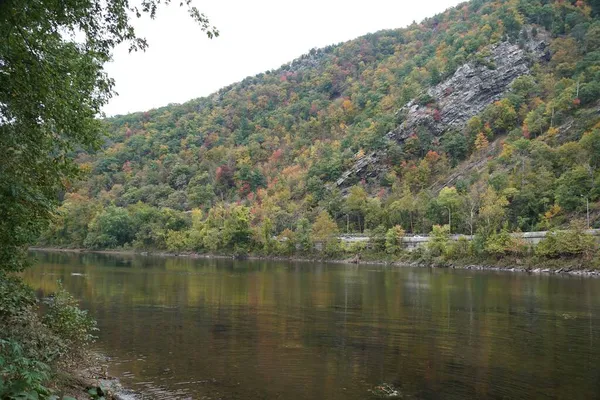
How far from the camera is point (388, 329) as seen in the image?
25.5 m

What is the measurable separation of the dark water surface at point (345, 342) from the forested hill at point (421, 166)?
5131 cm

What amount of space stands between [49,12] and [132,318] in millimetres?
20524

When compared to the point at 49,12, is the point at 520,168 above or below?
above

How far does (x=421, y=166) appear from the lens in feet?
433

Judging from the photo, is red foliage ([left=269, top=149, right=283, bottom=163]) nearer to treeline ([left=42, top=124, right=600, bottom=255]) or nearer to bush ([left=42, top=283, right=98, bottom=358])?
treeline ([left=42, top=124, right=600, bottom=255])

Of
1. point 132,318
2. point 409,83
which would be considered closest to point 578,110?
point 409,83

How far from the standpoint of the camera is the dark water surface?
15922 millimetres

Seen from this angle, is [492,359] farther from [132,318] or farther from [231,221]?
[231,221]

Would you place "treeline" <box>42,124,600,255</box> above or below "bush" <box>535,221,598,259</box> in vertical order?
above

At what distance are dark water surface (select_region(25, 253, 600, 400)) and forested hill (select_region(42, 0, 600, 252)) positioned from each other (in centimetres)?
5131

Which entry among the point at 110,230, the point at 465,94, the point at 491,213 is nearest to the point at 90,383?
the point at 491,213

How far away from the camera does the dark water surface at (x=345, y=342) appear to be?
1592 centimetres

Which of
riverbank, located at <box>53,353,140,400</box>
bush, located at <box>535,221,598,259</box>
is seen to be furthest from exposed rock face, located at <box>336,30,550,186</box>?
riverbank, located at <box>53,353,140,400</box>

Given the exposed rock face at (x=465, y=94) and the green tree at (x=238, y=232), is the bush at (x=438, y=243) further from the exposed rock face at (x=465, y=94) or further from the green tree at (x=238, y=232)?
the exposed rock face at (x=465, y=94)
